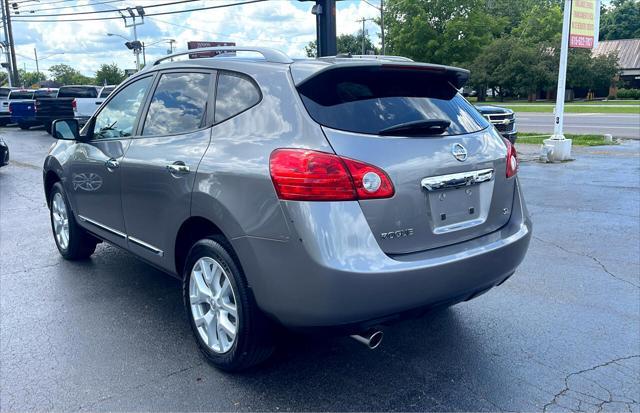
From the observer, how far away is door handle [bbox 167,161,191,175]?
338 centimetres

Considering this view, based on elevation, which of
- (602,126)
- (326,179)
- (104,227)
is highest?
(326,179)

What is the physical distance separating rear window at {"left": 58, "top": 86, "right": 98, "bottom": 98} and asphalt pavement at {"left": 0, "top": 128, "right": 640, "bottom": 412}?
19065 mm

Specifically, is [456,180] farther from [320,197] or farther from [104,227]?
[104,227]

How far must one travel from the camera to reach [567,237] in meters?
6.32

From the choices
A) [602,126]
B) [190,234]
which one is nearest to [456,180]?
[190,234]

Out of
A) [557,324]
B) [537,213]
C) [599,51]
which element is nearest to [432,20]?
[599,51]

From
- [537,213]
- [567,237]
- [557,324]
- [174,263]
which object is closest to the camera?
[174,263]

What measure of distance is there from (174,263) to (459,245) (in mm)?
1834

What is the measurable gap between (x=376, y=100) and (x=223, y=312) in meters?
1.49

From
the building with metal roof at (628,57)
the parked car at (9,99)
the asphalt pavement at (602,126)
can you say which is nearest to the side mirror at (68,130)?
the asphalt pavement at (602,126)

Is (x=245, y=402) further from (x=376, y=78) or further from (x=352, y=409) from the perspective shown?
(x=376, y=78)

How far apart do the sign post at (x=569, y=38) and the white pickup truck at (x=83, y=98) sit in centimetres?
1607

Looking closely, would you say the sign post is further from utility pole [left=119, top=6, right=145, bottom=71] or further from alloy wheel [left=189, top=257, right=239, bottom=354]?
utility pole [left=119, top=6, right=145, bottom=71]

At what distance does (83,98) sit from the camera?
73.2ft
